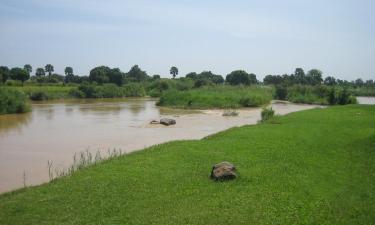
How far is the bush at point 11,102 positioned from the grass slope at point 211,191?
97.2ft

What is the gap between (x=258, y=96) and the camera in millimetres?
56344

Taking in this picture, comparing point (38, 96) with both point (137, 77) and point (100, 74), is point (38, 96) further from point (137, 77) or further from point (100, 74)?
point (137, 77)

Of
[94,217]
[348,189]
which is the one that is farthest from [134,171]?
[348,189]

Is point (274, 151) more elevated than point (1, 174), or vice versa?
point (274, 151)

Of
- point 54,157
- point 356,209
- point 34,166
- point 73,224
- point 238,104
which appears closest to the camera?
point 73,224

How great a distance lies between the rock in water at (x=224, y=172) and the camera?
34.0 feet

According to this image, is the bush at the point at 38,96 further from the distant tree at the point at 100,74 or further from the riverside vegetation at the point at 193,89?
the distant tree at the point at 100,74

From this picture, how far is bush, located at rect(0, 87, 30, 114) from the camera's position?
39562 millimetres

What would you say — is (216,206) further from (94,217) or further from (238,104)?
(238,104)

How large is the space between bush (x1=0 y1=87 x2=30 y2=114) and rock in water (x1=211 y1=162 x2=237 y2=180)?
34394 millimetres

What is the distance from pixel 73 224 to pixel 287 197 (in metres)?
4.62

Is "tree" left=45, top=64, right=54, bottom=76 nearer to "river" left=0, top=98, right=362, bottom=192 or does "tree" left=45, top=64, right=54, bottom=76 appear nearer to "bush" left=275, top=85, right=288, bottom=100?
"bush" left=275, top=85, right=288, bottom=100

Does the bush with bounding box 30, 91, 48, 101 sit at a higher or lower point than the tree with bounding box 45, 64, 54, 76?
lower

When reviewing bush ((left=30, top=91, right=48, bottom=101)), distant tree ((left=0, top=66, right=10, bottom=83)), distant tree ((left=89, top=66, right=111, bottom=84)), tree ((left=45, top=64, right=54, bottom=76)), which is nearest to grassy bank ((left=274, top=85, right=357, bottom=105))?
distant tree ((left=89, top=66, right=111, bottom=84))
